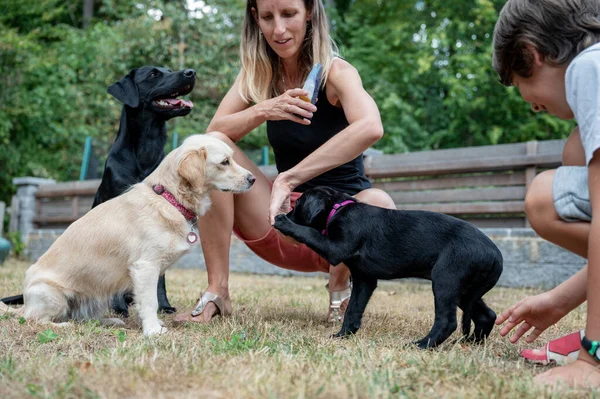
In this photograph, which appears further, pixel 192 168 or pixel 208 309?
pixel 208 309

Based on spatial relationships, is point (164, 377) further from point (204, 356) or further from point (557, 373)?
point (557, 373)

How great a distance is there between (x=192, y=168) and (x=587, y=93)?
202 cm

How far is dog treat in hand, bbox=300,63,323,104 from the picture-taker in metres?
3.32

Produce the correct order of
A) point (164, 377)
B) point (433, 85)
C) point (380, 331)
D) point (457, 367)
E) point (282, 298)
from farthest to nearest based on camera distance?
point (433, 85)
point (282, 298)
point (380, 331)
point (457, 367)
point (164, 377)

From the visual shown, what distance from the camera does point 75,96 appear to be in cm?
1443

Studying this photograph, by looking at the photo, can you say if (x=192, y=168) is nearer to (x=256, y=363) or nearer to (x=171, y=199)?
(x=171, y=199)

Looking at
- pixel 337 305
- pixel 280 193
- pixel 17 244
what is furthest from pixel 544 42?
pixel 17 244

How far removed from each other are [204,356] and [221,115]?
200 centimetres

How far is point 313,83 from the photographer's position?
3361 millimetres

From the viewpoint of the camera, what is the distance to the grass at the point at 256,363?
180 cm

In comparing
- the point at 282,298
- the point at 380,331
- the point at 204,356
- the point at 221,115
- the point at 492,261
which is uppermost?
the point at 221,115

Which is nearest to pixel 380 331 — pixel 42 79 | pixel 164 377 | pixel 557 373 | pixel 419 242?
pixel 419 242

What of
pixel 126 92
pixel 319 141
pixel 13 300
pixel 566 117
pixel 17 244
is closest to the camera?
pixel 566 117

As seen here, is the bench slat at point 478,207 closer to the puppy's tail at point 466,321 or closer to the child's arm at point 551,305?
the puppy's tail at point 466,321
